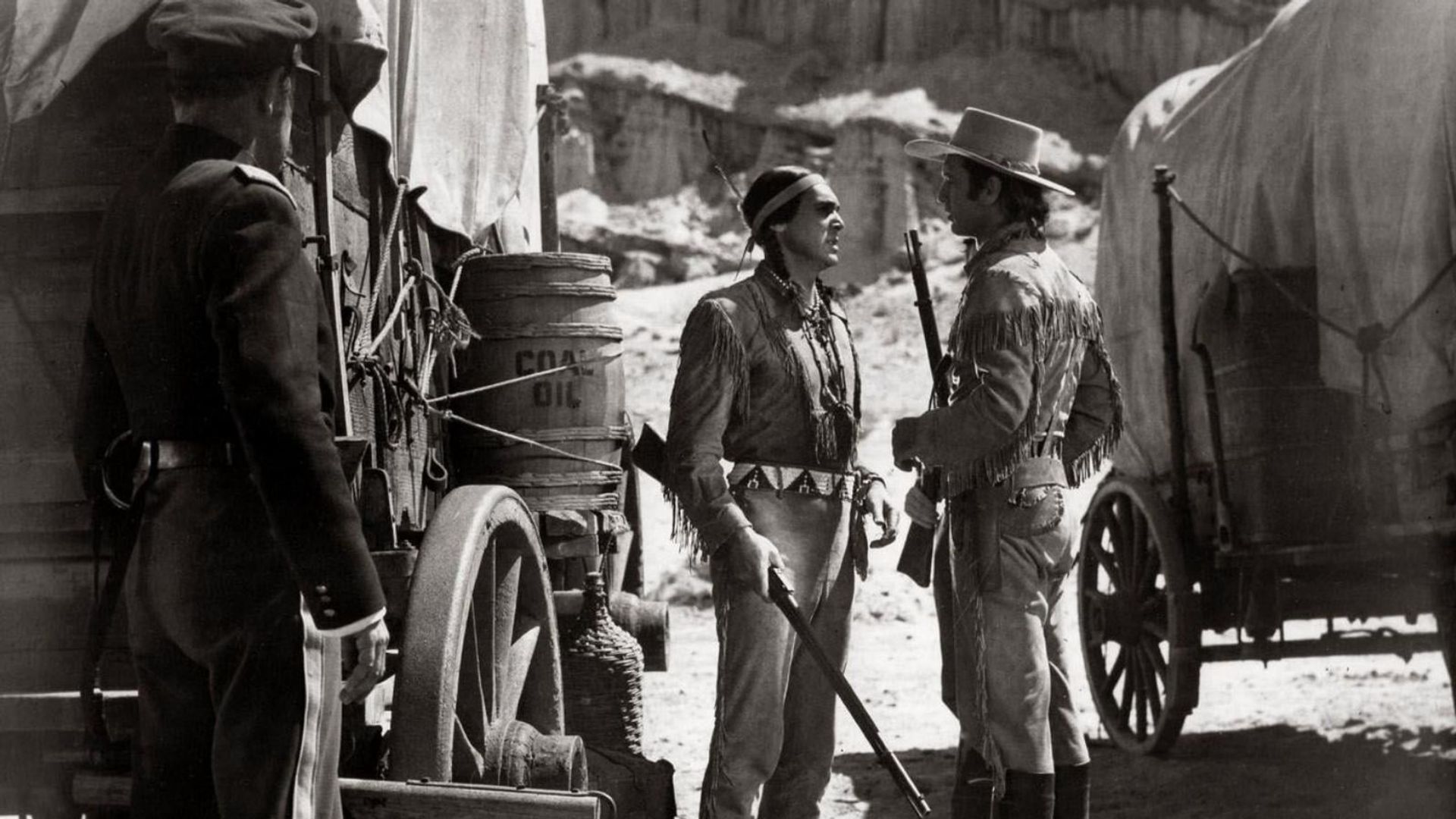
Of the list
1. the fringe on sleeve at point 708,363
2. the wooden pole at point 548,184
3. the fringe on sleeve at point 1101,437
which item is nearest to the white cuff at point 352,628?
the fringe on sleeve at point 708,363

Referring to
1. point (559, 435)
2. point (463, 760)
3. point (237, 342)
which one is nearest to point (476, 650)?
point (463, 760)

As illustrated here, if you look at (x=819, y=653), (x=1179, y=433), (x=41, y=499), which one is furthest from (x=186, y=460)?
(x=1179, y=433)

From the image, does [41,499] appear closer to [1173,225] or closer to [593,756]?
[593,756]

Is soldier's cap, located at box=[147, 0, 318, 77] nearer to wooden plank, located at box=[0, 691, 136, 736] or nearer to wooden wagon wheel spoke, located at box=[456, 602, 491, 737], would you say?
wooden plank, located at box=[0, 691, 136, 736]

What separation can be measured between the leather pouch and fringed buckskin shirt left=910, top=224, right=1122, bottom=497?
30 mm

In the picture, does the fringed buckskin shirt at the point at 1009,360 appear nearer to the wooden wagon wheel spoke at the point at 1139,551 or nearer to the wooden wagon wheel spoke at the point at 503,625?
the wooden wagon wheel spoke at the point at 503,625

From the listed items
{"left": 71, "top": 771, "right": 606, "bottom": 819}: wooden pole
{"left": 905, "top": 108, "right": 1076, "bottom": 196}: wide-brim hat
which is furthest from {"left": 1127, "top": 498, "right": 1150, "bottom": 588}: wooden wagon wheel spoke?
{"left": 71, "top": 771, "right": 606, "bottom": 819}: wooden pole

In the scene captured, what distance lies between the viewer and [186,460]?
268 cm

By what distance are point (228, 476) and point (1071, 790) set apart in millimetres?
2282

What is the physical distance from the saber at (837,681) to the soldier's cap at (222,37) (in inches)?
65.2

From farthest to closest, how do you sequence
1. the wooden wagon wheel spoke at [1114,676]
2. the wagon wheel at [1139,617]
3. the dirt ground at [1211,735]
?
1. the wooden wagon wheel spoke at [1114,676]
2. the wagon wheel at [1139,617]
3. the dirt ground at [1211,735]

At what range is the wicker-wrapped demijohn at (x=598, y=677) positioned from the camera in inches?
196

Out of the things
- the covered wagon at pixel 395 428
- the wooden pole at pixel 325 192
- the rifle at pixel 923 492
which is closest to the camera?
the covered wagon at pixel 395 428

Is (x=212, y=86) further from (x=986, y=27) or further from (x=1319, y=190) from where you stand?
(x=986, y=27)
